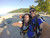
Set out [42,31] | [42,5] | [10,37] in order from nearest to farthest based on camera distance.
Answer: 1. [42,31]
2. [10,37]
3. [42,5]

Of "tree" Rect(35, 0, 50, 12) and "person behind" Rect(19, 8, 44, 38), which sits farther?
"tree" Rect(35, 0, 50, 12)

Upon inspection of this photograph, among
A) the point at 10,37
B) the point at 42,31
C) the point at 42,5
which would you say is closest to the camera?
the point at 42,31

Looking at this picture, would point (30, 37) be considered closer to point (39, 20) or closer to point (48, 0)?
point (39, 20)

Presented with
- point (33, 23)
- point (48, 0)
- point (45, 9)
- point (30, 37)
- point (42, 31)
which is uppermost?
point (33, 23)

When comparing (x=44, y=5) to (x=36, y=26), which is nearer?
(x=36, y=26)

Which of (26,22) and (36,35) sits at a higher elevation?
(26,22)

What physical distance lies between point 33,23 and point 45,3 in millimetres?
24503

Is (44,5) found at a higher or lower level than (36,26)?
lower

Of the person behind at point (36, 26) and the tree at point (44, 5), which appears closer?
the person behind at point (36, 26)

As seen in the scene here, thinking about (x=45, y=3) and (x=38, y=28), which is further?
(x=45, y=3)

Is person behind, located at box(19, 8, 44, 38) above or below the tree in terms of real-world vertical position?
above

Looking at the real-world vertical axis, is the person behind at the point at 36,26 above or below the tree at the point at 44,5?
above

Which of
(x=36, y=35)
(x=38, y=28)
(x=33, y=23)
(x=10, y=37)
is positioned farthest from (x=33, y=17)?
(x=10, y=37)

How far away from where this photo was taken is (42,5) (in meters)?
24.2
